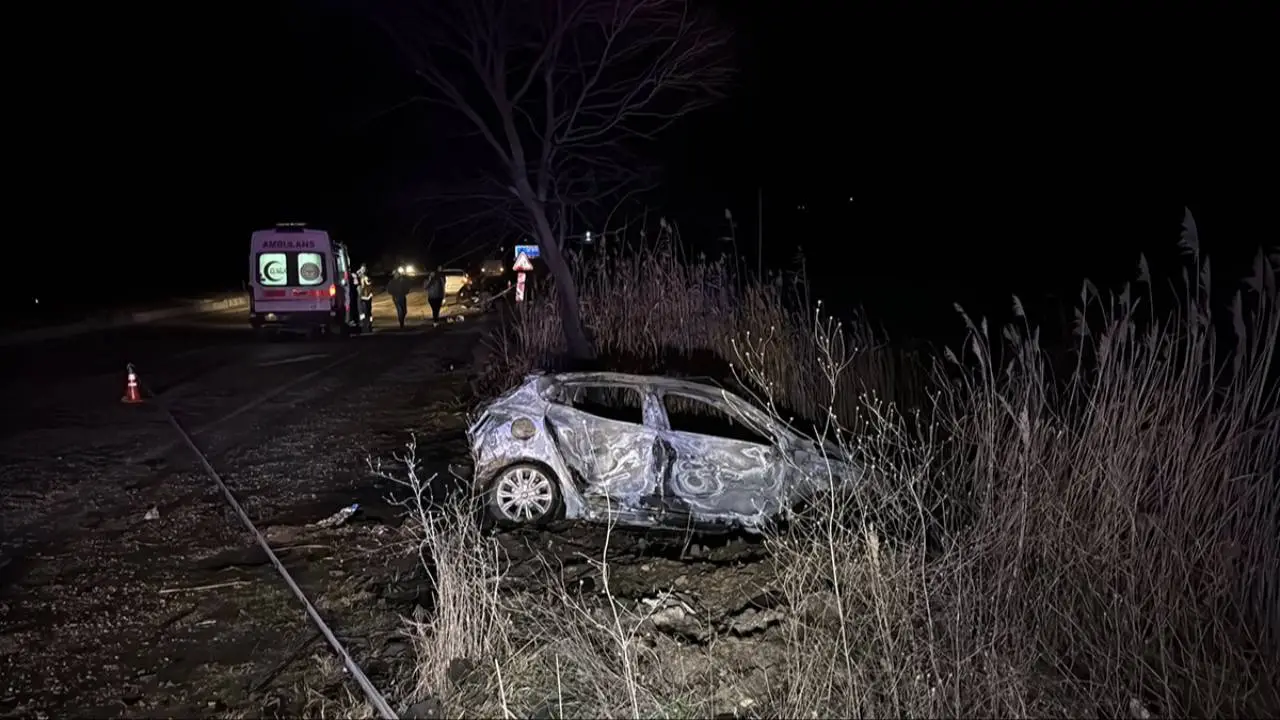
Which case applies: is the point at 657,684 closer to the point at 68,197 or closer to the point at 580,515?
the point at 580,515

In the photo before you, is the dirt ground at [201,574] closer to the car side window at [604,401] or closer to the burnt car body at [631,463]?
the burnt car body at [631,463]

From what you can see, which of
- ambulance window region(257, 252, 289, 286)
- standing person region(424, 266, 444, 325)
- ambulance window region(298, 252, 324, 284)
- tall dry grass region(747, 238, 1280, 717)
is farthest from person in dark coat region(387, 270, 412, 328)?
tall dry grass region(747, 238, 1280, 717)

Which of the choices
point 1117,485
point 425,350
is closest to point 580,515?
point 1117,485

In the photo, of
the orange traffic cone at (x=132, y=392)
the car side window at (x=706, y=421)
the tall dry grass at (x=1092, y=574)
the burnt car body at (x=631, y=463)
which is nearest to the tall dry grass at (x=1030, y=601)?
the tall dry grass at (x=1092, y=574)

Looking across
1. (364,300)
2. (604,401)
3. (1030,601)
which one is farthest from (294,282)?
(1030,601)

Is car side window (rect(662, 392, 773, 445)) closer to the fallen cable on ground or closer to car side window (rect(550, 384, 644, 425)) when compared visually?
car side window (rect(550, 384, 644, 425))

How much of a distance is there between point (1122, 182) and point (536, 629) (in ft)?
99.0

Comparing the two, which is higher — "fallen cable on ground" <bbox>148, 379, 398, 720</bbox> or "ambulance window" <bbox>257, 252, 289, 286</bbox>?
"ambulance window" <bbox>257, 252, 289, 286</bbox>

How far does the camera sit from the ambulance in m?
21.4

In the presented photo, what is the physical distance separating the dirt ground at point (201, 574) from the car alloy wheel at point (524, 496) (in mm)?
822

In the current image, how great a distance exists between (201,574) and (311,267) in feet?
53.5

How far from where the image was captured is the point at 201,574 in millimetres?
6480

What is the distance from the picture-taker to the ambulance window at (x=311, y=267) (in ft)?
70.9

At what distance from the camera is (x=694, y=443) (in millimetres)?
7207
